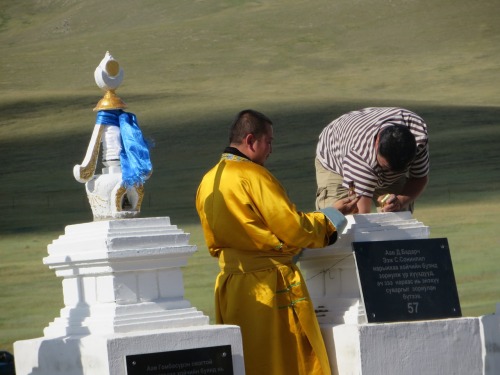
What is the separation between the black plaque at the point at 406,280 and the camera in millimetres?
6914

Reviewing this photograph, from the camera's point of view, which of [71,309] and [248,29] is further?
[248,29]

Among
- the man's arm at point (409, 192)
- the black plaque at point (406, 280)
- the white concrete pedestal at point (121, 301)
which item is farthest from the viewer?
the man's arm at point (409, 192)

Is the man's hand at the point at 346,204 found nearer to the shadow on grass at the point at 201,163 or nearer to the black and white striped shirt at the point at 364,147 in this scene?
the black and white striped shirt at the point at 364,147

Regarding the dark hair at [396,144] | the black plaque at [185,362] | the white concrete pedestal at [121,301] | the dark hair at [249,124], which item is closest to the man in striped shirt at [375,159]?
the dark hair at [396,144]

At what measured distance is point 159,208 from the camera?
25.9 meters

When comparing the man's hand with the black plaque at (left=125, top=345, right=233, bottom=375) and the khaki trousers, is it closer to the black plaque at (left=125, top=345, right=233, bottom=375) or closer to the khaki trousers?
the khaki trousers

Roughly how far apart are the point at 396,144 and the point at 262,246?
3.06ft

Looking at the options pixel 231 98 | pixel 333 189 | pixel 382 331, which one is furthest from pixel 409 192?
pixel 231 98

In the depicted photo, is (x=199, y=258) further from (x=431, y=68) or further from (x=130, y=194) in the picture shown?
(x=431, y=68)

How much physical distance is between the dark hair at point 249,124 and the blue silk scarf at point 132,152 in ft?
1.55

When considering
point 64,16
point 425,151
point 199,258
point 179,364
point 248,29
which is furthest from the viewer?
point 64,16

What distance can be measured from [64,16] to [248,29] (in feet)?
67.0

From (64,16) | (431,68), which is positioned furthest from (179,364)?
(64,16)

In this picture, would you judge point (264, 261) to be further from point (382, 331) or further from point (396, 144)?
point (396, 144)
